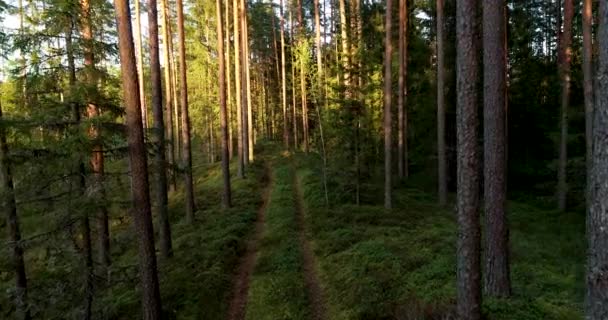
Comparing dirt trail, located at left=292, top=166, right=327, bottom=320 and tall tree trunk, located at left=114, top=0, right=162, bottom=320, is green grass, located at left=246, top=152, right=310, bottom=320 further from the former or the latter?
tall tree trunk, located at left=114, top=0, right=162, bottom=320

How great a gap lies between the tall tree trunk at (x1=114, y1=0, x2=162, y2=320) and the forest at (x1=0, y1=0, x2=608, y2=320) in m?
0.03

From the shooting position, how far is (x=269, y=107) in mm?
56062

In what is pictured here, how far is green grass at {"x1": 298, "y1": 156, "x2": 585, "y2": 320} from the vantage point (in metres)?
8.48

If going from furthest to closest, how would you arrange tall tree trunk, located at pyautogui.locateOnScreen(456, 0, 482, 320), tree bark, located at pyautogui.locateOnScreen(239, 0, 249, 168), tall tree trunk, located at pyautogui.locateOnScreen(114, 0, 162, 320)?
tree bark, located at pyautogui.locateOnScreen(239, 0, 249, 168) → tall tree trunk, located at pyautogui.locateOnScreen(114, 0, 162, 320) → tall tree trunk, located at pyautogui.locateOnScreen(456, 0, 482, 320)

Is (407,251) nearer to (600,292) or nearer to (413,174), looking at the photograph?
(600,292)

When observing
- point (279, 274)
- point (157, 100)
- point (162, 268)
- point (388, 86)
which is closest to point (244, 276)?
point (279, 274)

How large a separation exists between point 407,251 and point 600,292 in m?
9.29

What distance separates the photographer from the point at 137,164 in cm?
903

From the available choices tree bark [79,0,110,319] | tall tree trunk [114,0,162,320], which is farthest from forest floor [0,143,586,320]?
tall tree trunk [114,0,162,320]

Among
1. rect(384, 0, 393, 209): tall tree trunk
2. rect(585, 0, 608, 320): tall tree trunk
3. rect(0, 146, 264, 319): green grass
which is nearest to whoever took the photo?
rect(585, 0, 608, 320): tall tree trunk

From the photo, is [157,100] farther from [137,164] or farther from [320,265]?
[320,265]

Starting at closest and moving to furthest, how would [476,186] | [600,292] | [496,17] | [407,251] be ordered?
1. [600,292]
2. [476,186]
3. [496,17]
4. [407,251]

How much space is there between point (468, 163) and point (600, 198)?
2.97 meters

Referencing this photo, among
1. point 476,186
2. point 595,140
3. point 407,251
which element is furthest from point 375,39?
point 595,140
